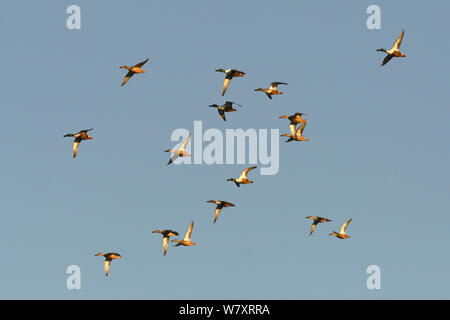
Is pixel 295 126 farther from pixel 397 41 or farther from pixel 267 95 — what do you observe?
pixel 397 41

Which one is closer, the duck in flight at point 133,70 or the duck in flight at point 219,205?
the duck in flight at point 133,70

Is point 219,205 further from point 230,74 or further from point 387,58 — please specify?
point 387,58

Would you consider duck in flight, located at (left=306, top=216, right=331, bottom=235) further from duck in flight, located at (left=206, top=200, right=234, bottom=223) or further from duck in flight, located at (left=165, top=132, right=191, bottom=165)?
duck in flight, located at (left=165, top=132, right=191, bottom=165)

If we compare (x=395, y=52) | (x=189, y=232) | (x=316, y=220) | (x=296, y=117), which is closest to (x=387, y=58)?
Answer: (x=395, y=52)

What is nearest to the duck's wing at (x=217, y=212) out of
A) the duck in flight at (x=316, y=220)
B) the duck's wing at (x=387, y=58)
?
the duck in flight at (x=316, y=220)

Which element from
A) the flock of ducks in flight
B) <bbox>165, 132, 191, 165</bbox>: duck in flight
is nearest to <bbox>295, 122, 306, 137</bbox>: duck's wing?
the flock of ducks in flight

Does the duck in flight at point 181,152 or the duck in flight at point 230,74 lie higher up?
the duck in flight at point 230,74

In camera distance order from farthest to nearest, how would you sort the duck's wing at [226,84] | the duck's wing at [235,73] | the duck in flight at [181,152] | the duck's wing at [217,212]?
1. the duck's wing at [217,212]
2. the duck's wing at [235,73]
3. the duck in flight at [181,152]
4. the duck's wing at [226,84]

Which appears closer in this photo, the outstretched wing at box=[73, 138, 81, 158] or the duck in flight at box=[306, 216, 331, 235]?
the outstretched wing at box=[73, 138, 81, 158]

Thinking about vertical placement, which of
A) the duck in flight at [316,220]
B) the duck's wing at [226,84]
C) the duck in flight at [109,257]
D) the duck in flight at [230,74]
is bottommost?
the duck in flight at [109,257]

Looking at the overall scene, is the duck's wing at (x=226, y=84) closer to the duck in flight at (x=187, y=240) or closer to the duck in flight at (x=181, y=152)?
the duck in flight at (x=181, y=152)
